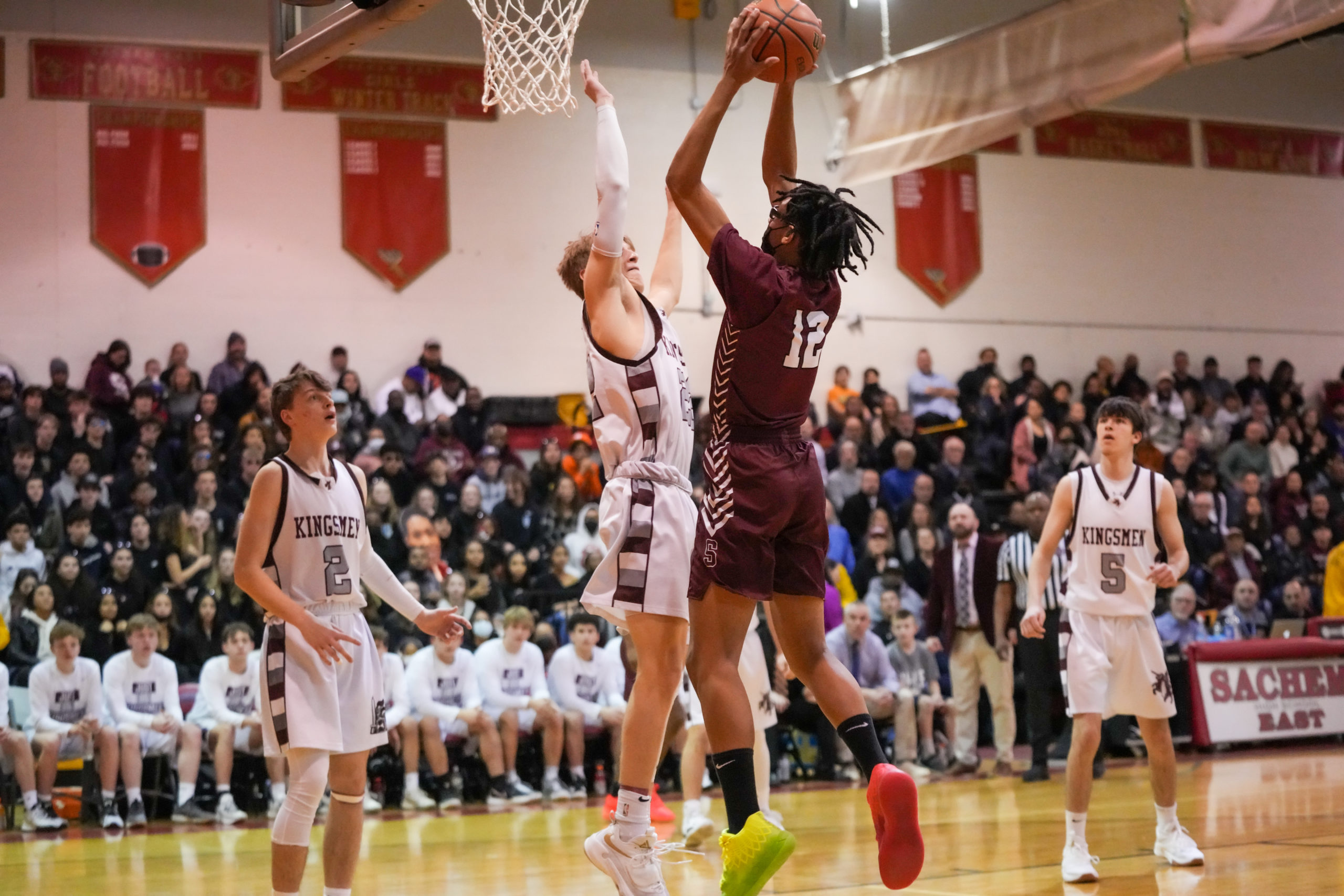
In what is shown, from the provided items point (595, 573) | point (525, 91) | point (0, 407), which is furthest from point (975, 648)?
point (0, 407)

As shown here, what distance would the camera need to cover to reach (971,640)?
1241cm

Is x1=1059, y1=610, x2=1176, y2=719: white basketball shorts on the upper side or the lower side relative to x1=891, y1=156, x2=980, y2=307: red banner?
lower

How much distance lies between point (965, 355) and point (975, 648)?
7591 millimetres

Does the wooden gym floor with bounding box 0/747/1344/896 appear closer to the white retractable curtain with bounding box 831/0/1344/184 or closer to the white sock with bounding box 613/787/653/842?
the white sock with bounding box 613/787/653/842

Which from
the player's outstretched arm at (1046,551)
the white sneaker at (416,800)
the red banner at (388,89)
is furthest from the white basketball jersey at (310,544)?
the red banner at (388,89)

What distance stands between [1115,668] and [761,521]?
320cm

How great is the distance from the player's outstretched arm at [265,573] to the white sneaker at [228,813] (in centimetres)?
599

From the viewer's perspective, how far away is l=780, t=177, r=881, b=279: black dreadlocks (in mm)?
4363

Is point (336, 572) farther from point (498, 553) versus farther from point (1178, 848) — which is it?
point (498, 553)

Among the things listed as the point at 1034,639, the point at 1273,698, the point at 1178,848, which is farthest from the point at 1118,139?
the point at 1178,848

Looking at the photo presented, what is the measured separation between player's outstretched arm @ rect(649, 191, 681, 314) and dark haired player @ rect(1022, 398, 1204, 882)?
2.49 m

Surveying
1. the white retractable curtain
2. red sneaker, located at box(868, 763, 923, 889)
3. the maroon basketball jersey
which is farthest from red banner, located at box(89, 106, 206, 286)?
red sneaker, located at box(868, 763, 923, 889)

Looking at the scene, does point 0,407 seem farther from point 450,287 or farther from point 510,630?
point 510,630

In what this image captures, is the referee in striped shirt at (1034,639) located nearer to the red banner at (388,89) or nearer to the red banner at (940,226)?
the red banner at (940,226)
